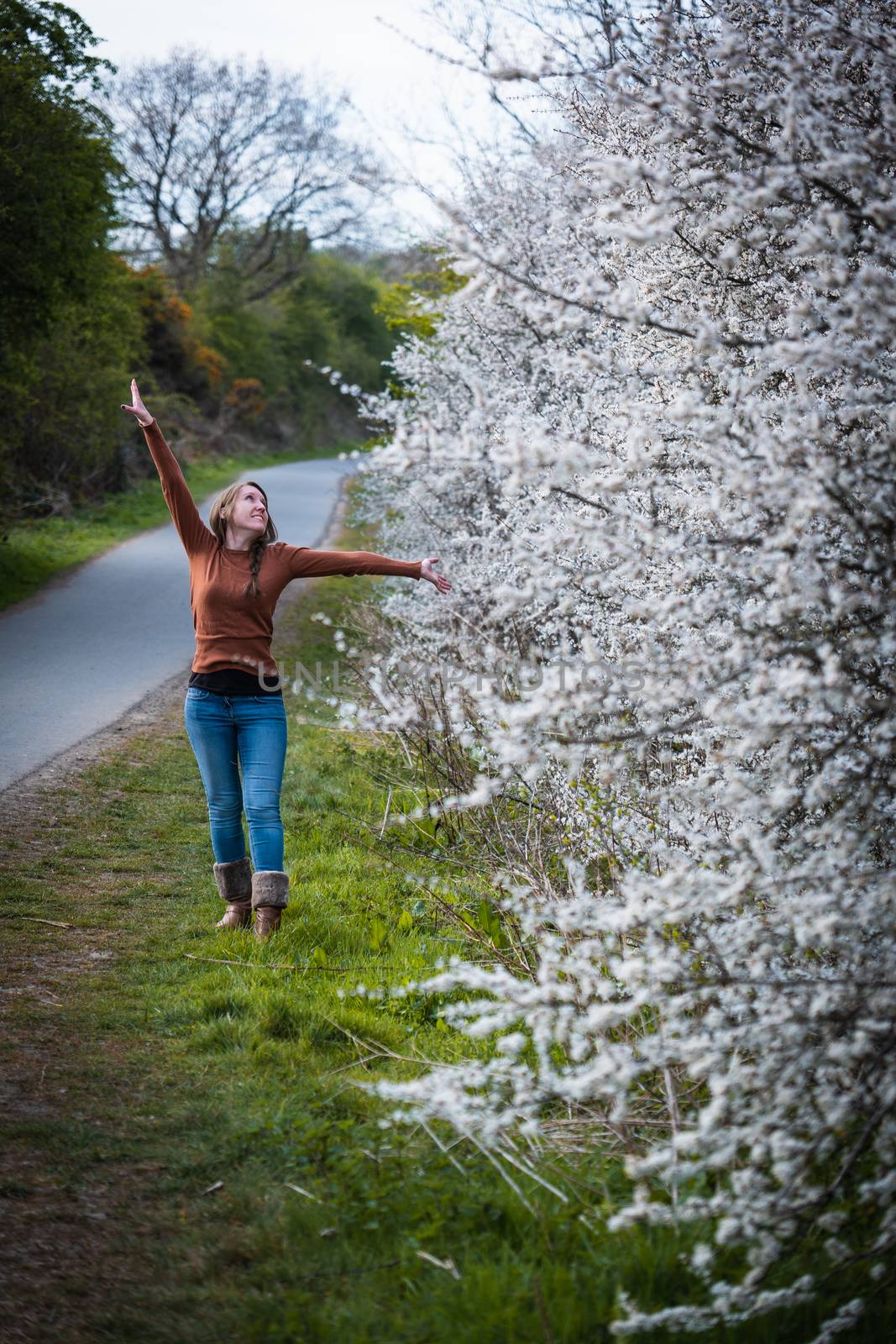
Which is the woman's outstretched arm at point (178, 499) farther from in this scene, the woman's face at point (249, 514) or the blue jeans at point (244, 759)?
the blue jeans at point (244, 759)

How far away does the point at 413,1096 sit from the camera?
8.93 ft

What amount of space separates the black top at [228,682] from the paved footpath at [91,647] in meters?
2.73

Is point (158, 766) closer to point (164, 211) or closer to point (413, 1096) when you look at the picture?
point (413, 1096)

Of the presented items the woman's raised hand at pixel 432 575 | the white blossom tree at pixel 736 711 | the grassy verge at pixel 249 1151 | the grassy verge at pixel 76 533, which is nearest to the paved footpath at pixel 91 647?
the grassy verge at pixel 76 533

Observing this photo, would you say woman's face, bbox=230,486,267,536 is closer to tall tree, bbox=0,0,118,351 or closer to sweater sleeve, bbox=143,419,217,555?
sweater sleeve, bbox=143,419,217,555

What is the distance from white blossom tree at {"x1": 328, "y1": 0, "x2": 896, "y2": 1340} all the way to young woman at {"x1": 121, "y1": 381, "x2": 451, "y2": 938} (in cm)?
89

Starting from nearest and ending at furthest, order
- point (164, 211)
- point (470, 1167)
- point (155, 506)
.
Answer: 1. point (470, 1167)
2. point (155, 506)
3. point (164, 211)

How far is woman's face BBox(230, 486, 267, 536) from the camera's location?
15.7 ft

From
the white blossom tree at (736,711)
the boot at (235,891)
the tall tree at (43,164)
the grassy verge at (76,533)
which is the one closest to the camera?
the white blossom tree at (736,711)

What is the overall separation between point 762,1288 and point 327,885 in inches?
129

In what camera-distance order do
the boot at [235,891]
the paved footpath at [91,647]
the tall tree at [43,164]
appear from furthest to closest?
the tall tree at [43,164] < the paved footpath at [91,647] < the boot at [235,891]

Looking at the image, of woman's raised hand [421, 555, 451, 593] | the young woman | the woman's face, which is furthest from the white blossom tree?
the woman's face

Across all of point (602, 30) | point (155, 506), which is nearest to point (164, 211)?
point (155, 506)

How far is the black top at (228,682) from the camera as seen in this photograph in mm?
4711
